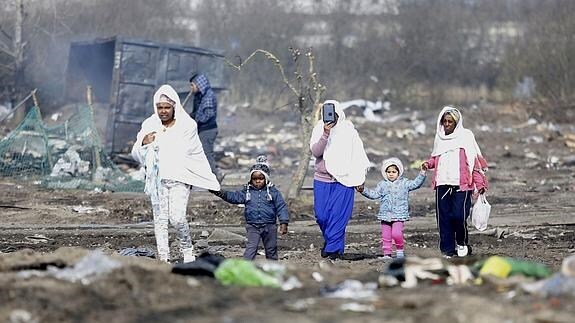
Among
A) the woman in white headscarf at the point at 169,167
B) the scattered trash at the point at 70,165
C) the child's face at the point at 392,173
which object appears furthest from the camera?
the scattered trash at the point at 70,165

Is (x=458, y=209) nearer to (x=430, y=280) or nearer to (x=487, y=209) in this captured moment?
(x=487, y=209)

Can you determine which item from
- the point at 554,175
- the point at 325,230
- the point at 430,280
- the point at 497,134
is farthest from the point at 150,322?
the point at 497,134

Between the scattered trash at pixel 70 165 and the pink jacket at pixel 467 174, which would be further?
the scattered trash at pixel 70 165

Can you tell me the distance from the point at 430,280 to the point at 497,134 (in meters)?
25.1

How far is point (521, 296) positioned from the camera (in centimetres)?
678

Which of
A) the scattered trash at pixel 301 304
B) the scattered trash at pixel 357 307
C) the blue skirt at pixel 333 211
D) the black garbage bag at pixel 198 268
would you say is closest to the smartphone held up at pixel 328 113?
the blue skirt at pixel 333 211

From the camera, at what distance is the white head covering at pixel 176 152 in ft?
35.0

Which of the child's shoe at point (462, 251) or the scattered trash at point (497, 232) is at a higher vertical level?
the scattered trash at point (497, 232)

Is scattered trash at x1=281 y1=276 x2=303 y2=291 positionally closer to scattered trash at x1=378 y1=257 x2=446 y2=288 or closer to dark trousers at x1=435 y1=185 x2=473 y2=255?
scattered trash at x1=378 y1=257 x2=446 y2=288

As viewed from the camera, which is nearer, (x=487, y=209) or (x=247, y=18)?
(x=487, y=209)

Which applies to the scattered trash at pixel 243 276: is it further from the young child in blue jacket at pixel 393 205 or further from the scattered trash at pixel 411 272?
the young child in blue jacket at pixel 393 205

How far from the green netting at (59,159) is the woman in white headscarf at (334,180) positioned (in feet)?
23.8

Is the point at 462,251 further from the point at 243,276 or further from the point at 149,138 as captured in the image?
the point at 243,276

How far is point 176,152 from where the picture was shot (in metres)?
10.7
